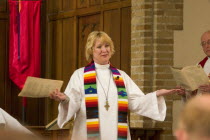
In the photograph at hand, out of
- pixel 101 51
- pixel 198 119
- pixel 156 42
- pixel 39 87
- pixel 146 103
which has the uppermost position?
pixel 156 42

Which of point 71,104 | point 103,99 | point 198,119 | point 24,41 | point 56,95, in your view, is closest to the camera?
point 198,119

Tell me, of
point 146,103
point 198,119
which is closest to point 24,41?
point 146,103

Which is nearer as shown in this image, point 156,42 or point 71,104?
point 71,104

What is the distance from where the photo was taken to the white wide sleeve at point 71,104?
17.3ft

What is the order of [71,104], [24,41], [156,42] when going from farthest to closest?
1. [24,41]
2. [156,42]
3. [71,104]

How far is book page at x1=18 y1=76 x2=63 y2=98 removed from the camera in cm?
520

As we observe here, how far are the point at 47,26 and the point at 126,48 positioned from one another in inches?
103

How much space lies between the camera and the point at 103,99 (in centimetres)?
539

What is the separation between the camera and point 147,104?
5.42 meters

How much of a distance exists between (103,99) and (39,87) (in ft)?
2.00

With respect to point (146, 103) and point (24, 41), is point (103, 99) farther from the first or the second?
point (24, 41)

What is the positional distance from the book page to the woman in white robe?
0.16m

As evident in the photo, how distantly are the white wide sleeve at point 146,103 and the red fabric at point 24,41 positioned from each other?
541 centimetres

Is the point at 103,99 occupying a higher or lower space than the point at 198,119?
lower
